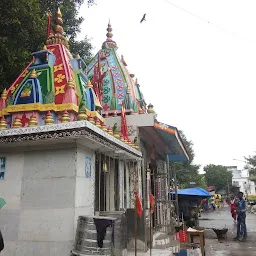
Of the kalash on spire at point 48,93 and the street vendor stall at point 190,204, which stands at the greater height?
the kalash on spire at point 48,93

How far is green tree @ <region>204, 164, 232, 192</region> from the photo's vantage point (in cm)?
6725

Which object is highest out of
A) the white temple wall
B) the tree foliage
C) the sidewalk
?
the tree foliage

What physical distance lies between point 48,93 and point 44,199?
2.39 metres

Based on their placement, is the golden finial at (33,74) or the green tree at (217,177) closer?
the golden finial at (33,74)

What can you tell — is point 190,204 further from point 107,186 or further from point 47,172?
point 47,172

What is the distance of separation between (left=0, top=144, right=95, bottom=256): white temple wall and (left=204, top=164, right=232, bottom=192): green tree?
6722 cm

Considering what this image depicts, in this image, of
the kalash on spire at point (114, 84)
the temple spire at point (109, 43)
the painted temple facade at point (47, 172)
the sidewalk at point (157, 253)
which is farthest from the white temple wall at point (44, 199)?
the temple spire at point (109, 43)

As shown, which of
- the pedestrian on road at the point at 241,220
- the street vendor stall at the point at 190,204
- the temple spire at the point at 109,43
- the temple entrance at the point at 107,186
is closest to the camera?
the temple entrance at the point at 107,186

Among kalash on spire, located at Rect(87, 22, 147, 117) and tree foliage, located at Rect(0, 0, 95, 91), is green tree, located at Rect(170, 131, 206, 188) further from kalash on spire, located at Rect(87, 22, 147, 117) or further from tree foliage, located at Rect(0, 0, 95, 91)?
tree foliage, located at Rect(0, 0, 95, 91)

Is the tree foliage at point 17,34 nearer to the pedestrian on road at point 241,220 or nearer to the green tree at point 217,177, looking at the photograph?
the pedestrian on road at point 241,220

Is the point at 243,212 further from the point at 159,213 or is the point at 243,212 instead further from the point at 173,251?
the point at 173,251

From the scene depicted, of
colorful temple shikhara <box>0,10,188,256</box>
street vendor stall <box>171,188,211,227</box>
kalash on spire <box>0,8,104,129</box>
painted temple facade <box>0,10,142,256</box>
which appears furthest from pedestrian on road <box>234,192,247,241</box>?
kalash on spire <box>0,8,104,129</box>

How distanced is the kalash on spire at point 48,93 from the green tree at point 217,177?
216ft

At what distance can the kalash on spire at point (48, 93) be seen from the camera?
586 centimetres
